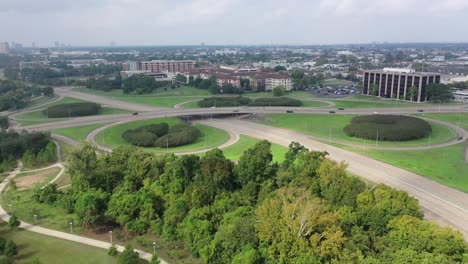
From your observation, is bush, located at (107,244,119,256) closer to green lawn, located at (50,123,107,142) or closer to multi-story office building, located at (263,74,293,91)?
green lawn, located at (50,123,107,142)

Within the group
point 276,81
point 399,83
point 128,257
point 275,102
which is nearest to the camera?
point 128,257

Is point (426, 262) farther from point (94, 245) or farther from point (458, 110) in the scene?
point (458, 110)

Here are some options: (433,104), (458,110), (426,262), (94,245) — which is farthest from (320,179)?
(433,104)

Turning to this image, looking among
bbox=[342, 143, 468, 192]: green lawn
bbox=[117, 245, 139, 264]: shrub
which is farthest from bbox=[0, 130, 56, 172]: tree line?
bbox=[342, 143, 468, 192]: green lawn

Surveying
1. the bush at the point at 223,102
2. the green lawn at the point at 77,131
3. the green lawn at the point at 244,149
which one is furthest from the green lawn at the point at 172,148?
the bush at the point at 223,102

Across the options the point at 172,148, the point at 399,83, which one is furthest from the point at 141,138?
the point at 399,83

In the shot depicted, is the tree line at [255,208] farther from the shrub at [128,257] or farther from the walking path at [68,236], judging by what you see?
the shrub at [128,257]

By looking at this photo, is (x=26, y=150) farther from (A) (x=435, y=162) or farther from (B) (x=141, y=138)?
(A) (x=435, y=162)
